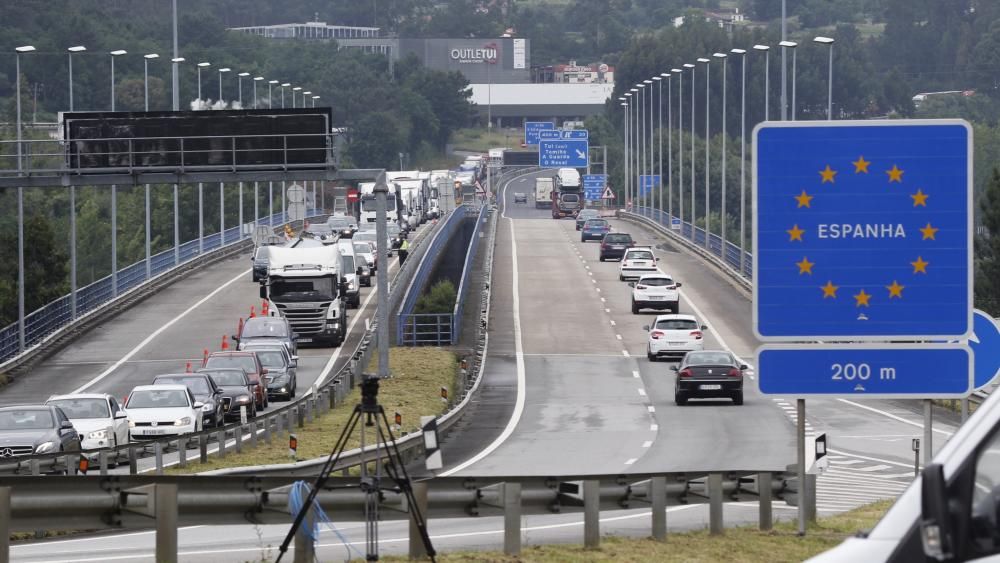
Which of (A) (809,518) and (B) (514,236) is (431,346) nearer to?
(A) (809,518)

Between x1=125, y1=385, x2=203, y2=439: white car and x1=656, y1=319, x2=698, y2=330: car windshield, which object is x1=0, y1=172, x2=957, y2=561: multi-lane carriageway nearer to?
x1=656, y1=319, x2=698, y2=330: car windshield


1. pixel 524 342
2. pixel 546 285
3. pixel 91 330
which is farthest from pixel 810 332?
pixel 546 285

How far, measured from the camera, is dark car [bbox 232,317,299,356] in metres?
48.0

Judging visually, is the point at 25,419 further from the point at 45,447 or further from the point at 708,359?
the point at 708,359

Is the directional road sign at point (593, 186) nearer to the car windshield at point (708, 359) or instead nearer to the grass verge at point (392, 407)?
the grass verge at point (392, 407)

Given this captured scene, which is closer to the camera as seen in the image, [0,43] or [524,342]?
[524,342]

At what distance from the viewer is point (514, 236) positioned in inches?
4035

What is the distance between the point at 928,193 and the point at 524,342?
4448 cm

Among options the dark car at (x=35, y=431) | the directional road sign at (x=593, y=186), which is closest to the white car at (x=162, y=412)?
the dark car at (x=35, y=431)

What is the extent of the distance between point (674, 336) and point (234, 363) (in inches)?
596

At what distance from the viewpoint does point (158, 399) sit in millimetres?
34125

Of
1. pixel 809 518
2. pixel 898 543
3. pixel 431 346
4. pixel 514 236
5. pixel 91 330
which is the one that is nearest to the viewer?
pixel 898 543

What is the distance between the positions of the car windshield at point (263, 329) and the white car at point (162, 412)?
46.8ft

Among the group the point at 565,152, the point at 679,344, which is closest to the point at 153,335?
the point at 679,344
